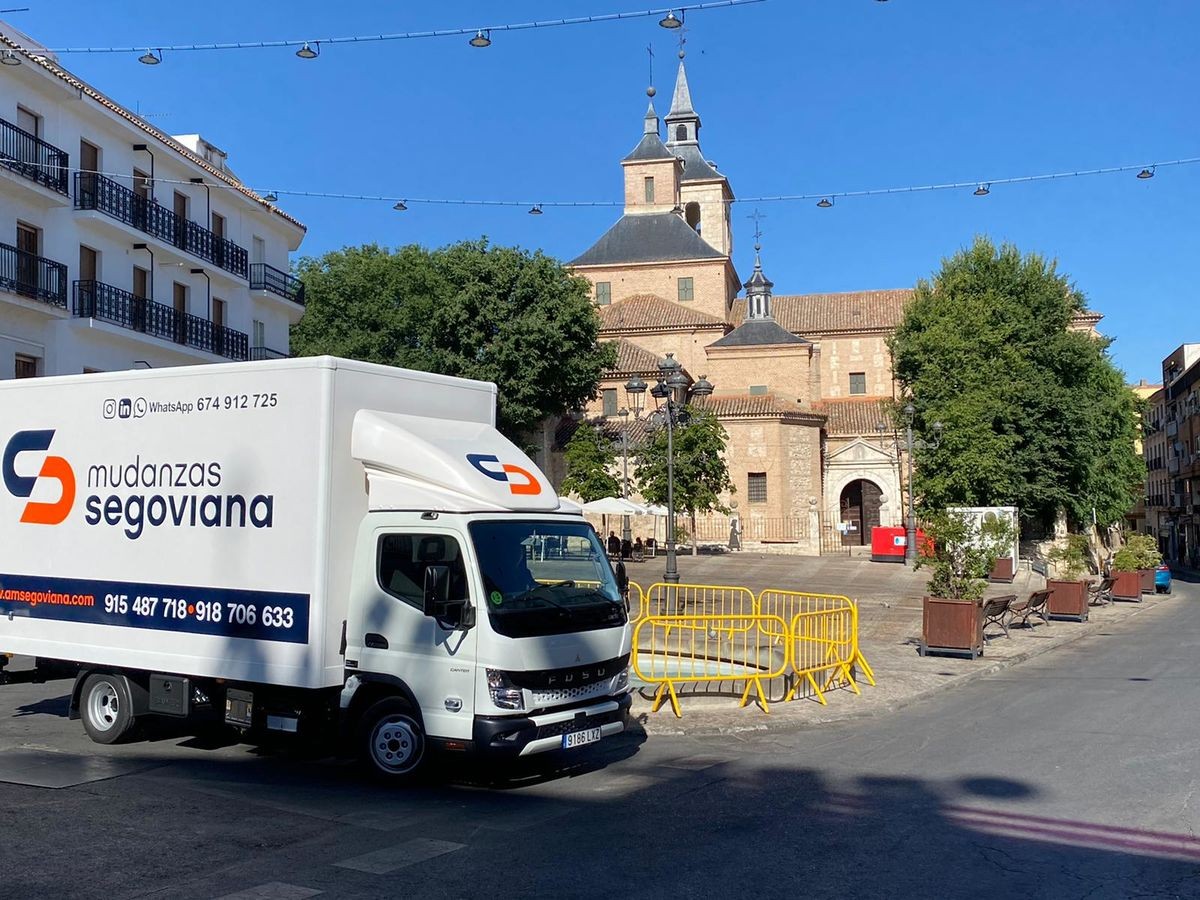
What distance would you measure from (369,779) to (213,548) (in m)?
2.36

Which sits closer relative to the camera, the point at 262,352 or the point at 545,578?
the point at 545,578

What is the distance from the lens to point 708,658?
1383cm

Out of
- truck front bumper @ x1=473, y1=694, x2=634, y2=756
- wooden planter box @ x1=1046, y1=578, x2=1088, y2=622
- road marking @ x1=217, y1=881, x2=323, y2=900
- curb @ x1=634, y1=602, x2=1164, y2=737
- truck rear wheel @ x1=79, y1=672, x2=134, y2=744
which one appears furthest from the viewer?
wooden planter box @ x1=1046, y1=578, x2=1088, y2=622

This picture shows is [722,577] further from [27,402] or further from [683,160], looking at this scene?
[683,160]

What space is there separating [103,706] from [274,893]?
5006 mm

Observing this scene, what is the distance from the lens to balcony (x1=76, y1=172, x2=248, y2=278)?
25516 millimetres

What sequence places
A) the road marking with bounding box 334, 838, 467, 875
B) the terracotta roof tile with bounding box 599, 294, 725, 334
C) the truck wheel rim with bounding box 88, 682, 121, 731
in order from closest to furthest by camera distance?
the road marking with bounding box 334, 838, 467, 875 → the truck wheel rim with bounding box 88, 682, 121, 731 → the terracotta roof tile with bounding box 599, 294, 725, 334

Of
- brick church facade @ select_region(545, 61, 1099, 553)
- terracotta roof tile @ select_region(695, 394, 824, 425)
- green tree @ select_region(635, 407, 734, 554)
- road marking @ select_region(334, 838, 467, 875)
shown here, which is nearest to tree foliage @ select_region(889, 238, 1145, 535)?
terracotta roof tile @ select_region(695, 394, 824, 425)

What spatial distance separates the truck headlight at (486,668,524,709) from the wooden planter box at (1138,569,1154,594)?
28076 mm

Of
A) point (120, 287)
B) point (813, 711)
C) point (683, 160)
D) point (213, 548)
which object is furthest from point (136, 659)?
point (683, 160)

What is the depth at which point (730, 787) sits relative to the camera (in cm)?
823

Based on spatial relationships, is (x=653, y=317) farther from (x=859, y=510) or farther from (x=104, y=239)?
(x=104, y=239)

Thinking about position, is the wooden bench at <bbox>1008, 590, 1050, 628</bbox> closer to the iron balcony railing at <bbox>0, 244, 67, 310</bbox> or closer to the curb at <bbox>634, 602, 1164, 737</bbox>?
the curb at <bbox>634, 602, 1164, 737</bbox>

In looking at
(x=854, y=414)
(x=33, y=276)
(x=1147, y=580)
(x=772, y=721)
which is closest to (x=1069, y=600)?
(x=1147, y=580)
